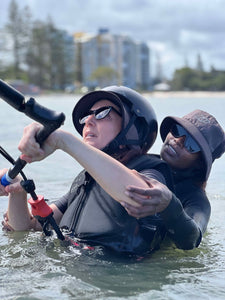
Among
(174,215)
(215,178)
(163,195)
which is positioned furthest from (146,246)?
(215,178)

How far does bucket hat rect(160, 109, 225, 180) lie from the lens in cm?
451

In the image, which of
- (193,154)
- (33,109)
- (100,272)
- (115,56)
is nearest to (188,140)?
(193,154)

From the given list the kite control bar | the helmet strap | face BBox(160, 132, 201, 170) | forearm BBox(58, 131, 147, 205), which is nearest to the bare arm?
forearm BBox(58, 131, 147, 205)

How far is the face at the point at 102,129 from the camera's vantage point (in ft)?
13.4

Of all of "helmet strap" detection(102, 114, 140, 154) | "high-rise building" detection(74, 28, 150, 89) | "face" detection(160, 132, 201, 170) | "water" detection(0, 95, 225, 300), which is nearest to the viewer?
"water" detection(0, 95, 225, 300)

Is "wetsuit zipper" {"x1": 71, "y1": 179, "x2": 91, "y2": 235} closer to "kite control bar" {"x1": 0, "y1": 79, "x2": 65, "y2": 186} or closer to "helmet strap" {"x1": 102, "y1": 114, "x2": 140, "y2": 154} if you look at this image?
"helmet strap" {"x1": 102, "y1": 114, "x2": 140, "y2": 154}

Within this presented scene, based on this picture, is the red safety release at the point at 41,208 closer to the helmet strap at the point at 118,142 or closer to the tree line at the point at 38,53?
the helmet strap at the point at 118,142

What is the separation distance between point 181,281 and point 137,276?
0.94ft

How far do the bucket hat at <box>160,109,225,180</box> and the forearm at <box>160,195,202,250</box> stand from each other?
2.38ft

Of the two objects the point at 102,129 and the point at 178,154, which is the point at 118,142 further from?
the point at 178,154

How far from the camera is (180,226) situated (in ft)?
12.5

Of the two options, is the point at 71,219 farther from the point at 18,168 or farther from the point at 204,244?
the point at 204,244

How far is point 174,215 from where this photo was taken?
3672mm

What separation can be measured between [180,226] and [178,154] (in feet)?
3.20
